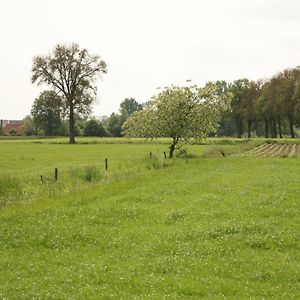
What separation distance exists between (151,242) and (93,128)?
139 meters

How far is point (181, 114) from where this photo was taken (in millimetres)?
53094

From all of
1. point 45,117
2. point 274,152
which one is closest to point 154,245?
point 274,152

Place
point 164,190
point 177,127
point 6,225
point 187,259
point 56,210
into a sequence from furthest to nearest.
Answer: point 177,127 < point 164,190 < point 56,210 < point 6,225 < point 187,259

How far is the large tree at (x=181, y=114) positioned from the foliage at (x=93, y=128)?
9798 cm

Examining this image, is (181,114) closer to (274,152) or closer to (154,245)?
(274,152)

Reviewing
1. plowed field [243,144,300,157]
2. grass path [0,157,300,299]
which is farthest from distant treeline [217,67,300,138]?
grass path [0,157,300,299]

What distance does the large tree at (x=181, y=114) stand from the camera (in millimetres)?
52875

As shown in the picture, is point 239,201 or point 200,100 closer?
point 239,201

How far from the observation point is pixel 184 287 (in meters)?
11.2

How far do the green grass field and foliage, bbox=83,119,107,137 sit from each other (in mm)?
125261

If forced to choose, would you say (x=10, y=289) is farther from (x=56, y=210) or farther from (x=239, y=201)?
(x=239, y=201)

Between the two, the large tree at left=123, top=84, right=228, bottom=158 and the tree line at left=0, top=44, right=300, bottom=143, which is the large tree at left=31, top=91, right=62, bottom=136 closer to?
the tree line at left=0, top=44, right=300, bottom=143

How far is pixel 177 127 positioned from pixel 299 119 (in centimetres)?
6316

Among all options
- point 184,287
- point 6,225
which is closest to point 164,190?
point 6,225
